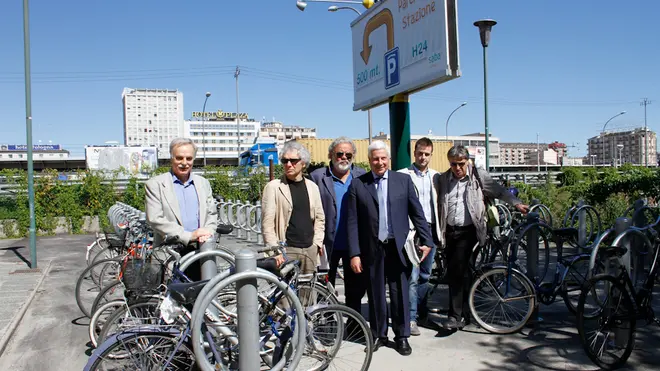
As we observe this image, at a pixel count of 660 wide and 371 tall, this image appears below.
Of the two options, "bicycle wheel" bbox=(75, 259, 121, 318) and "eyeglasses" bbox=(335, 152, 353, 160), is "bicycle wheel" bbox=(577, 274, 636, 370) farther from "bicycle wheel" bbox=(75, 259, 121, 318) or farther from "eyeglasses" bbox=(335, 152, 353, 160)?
"bicycle wheel" bbox=(75, 259, 121, 318)

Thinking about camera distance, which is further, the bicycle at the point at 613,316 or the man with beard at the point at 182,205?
the man with beard at the point at 182,205

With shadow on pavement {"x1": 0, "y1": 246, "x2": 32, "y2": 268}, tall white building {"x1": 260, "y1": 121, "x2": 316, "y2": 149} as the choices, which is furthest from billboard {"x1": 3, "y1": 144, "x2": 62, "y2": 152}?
shadow on pavement {"x1": 0, "y1": 246, "x2": 32, "y2": 268}

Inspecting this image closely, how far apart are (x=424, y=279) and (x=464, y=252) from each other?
478mm

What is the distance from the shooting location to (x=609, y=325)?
13.8 ft

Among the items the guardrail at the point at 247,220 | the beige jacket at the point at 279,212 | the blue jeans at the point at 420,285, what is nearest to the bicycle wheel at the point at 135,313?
the beige jacket at the point at 279,212

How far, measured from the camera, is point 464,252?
524 cm

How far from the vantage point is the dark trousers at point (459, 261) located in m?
5.22

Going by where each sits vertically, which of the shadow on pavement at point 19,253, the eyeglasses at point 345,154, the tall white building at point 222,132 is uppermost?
the tall white building at point 222,132

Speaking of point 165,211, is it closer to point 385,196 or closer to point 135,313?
point 135,313

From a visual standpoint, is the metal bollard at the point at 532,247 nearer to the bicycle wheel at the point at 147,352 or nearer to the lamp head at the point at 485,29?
the bicycle wheel at the point at 147,352

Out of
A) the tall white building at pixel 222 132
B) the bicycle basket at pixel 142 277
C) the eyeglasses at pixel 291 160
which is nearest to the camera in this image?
the bicycle basket at pixel 142 277

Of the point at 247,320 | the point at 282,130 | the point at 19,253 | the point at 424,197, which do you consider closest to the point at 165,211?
the point at 247,320

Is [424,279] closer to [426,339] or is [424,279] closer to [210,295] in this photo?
[426,339]

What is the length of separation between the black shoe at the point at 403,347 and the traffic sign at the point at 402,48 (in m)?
2.89
